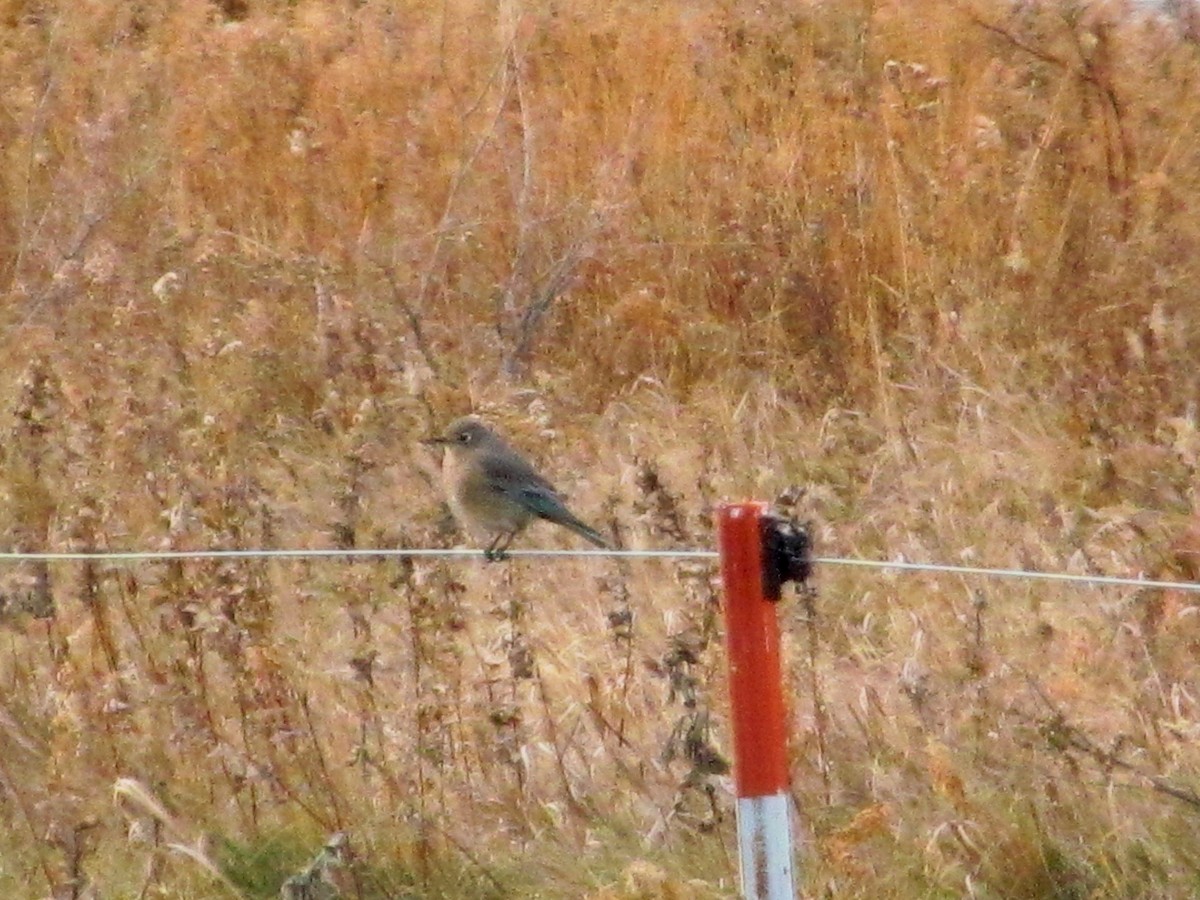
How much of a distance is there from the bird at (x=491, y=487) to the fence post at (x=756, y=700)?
2.85 metres

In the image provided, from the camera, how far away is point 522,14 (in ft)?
30.3

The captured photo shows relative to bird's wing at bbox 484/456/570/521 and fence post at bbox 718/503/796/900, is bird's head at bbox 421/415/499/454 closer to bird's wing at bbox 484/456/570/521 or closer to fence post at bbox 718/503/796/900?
bird's wing at bbox 484/456/570/521

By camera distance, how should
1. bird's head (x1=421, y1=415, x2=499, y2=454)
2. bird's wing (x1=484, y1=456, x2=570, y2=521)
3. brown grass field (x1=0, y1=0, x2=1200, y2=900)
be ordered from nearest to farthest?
brown grass field (x1=0, y1=0, x2=1200, y2=900) → bird's wing (x1=484, y1=456, x2=570, y2=521) → bird's head (x1=421, y1=415, x2=499, y2=454)

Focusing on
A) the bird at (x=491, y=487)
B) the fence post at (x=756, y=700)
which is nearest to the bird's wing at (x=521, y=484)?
the bird at (x=491, y=487)

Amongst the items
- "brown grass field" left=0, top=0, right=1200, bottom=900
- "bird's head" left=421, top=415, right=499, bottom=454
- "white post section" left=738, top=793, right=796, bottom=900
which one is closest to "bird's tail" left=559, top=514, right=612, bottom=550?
"brown grass field" left=0, top=0, right=1200, bottom=900

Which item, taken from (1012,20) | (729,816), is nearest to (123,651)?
(729,816)

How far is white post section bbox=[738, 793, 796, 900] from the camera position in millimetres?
3178

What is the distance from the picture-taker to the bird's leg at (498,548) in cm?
517

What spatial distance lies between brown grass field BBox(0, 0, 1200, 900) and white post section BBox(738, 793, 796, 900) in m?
0.88

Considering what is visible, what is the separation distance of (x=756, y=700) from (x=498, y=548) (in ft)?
10.3

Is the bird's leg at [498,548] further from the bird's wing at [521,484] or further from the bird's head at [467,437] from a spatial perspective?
the bird's head at [467,437]

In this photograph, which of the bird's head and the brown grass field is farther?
the bird's head

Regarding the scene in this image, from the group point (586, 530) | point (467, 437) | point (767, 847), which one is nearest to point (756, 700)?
point (767, 847)

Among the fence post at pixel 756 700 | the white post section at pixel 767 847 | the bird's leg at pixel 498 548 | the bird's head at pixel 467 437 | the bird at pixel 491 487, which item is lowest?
the white post section at pixel 767 847
